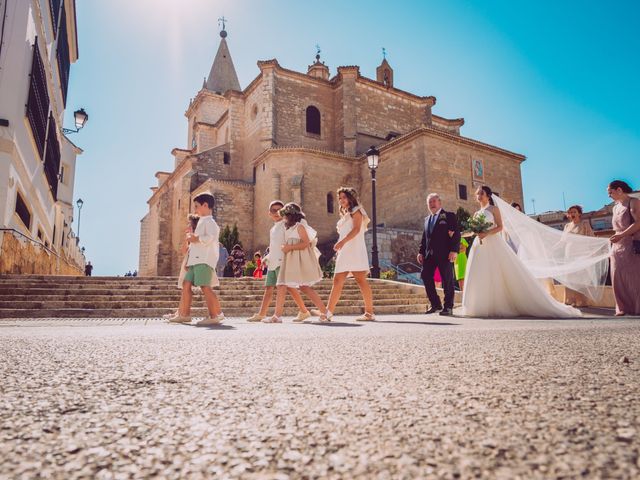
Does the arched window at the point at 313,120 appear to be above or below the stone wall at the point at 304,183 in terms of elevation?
above

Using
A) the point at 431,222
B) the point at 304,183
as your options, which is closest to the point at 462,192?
the point at 304,183

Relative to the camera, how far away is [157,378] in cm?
154

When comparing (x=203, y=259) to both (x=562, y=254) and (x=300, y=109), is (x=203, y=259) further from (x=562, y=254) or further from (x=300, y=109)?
(x=300, y=109)

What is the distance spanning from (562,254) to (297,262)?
4647mm

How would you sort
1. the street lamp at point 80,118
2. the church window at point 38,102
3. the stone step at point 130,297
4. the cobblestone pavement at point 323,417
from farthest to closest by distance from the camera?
the street lamp at point 80,118
the church window at point 38,102
the stone step at point 130,297
the cobblestone pavement at point 323,417

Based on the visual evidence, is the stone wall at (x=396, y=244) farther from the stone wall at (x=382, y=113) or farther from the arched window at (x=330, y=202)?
the stone wall at (x=382, y=113)

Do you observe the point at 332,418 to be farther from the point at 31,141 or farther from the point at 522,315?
the point at 31,141

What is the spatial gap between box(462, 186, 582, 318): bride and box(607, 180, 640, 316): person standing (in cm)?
62

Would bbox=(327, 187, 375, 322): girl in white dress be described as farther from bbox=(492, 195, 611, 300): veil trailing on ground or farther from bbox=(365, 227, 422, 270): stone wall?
bbox=(365, 227, 422, 270): stone wall

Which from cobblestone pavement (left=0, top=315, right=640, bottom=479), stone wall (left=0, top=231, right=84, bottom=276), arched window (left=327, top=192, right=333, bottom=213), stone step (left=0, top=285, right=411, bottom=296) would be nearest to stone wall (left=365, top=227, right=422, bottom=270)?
arched window (left=327, top=192, right=333, bottom=213)

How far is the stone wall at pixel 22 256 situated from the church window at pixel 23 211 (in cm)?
65

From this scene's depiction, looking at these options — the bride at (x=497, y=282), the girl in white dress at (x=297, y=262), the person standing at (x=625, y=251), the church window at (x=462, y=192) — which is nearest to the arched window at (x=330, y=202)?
the church window at (x=462, y=192)

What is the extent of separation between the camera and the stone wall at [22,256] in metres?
8.49

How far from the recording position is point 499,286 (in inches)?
242
